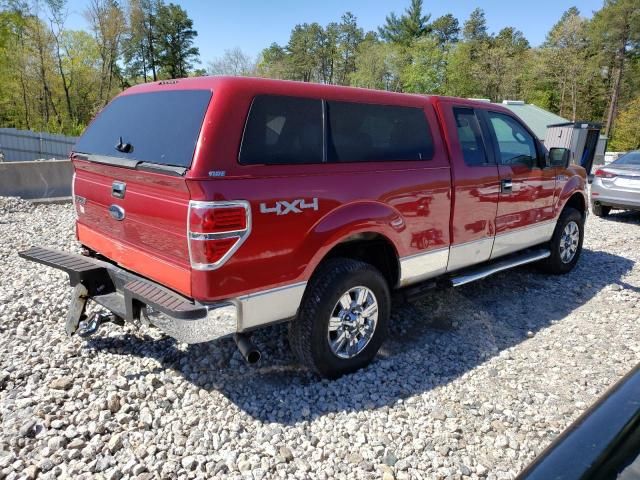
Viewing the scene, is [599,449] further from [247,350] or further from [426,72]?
[426,72]

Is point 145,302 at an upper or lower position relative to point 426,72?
lower

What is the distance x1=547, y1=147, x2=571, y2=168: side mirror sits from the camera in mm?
5105

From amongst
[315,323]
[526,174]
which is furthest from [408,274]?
[526,174]

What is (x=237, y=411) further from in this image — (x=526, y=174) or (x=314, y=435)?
(x=526, y=174)

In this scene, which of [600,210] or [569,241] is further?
[600,210]

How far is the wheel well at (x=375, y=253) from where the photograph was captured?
345 cm

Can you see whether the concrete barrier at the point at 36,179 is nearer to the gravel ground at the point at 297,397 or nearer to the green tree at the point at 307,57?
the gravel ground at the point at 297,397

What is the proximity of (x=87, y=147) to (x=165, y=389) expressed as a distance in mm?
1903

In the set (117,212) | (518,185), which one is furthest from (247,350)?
(518,185)

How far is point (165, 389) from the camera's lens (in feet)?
10.5

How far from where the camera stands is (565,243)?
580cm

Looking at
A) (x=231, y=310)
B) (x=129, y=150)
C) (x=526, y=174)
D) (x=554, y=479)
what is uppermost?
(x=129, y=150)

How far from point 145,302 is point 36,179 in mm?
8369

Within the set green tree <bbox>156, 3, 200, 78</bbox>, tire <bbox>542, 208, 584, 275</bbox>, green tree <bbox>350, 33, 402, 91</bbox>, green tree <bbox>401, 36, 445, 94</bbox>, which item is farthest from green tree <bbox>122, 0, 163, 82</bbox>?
tire <bbox>542, 208, 584, 275</bbox>
